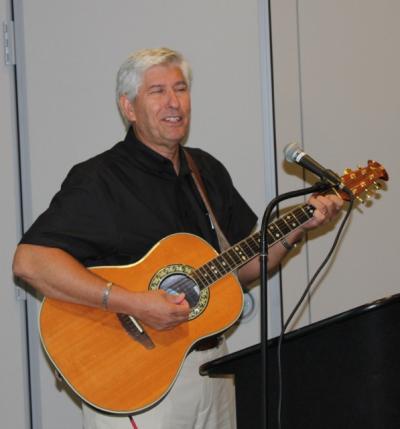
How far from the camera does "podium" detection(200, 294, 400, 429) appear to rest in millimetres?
1760

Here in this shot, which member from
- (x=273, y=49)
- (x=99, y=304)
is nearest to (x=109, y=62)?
(x=273, y=49)

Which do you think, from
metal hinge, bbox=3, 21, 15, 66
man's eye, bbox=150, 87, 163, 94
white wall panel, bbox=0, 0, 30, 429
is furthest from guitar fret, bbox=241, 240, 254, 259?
metal hinge, bbox=3, 21, 15, 66

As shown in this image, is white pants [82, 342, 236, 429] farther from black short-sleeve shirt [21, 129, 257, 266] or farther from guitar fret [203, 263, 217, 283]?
black short-sleeve shirt [21, 129, 257, 266]

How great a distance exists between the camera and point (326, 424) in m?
1.79

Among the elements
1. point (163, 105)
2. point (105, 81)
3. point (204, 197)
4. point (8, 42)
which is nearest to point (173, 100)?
point (163, 105)

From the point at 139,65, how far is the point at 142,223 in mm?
513

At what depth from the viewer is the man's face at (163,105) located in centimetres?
250

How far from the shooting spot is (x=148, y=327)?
2.36 meters

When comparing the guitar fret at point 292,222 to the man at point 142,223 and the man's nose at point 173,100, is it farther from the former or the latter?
the man's nose at point 173,100

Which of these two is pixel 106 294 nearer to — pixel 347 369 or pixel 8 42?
pixel 347 369

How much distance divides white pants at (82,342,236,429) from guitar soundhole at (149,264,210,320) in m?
0.15

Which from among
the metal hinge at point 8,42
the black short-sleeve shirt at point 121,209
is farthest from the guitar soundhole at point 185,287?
the metal hinge at point 8,42

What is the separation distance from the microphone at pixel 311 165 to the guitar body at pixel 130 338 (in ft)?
1.78

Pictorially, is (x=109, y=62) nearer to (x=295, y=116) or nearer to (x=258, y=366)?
(x=295, y=116)
